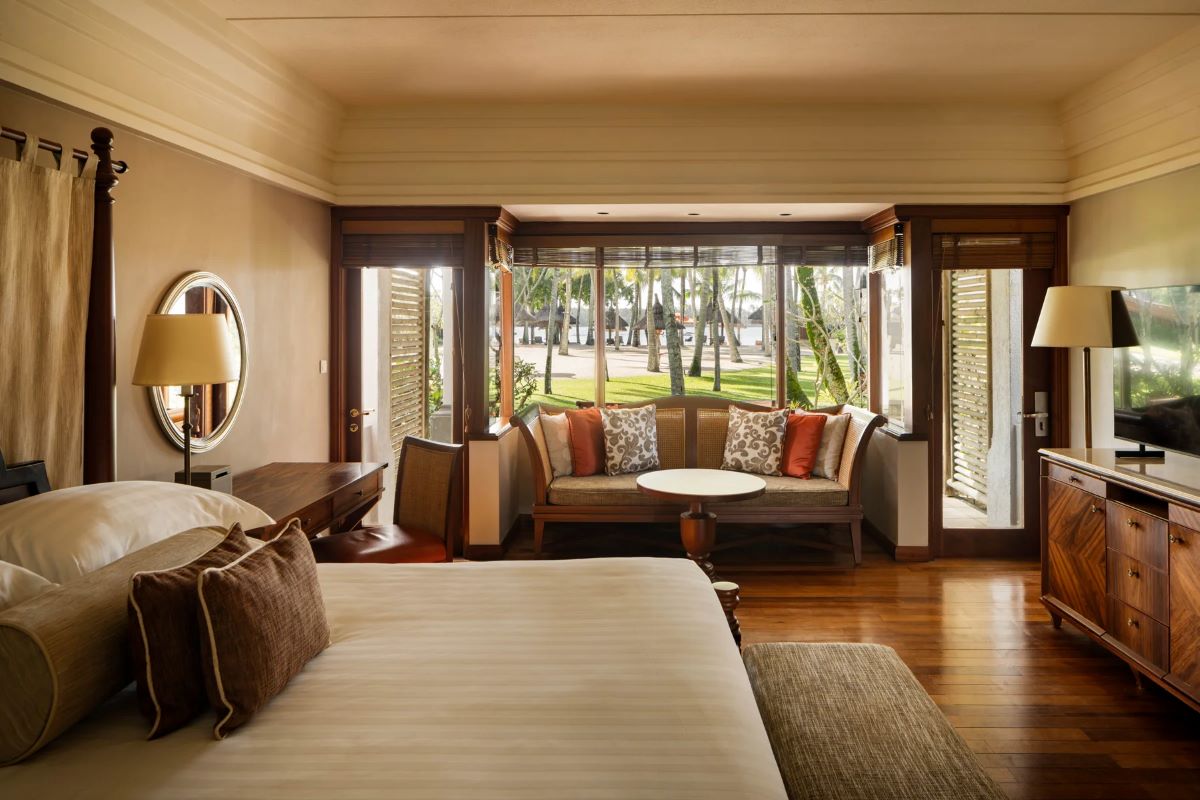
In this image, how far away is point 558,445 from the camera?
5449 mm

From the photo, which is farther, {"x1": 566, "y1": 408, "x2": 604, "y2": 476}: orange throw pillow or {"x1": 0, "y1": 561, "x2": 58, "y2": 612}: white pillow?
{"x1": 566, "y1": 408, "x2": 604, "y2": 476}: orange throw pillow

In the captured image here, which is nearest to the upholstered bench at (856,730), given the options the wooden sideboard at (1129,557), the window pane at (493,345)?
the wooden sideboard at (1129,557)

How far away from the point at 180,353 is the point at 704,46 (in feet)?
8.81

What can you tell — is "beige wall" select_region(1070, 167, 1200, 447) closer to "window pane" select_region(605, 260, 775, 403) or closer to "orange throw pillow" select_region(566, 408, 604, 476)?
"window pane" select_region(605, 260, 775, 403)

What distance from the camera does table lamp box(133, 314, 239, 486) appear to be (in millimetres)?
2684

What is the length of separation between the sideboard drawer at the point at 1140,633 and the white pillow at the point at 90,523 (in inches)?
130

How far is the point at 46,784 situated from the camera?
4.41 ft

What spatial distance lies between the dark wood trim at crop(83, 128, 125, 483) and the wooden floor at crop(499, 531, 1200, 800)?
275 cm

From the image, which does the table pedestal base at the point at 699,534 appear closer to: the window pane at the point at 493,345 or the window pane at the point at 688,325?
the window pane at the point at 493,345

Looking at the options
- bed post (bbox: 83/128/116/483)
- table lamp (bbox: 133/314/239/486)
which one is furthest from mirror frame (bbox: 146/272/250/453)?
bed post (bbox: 83/128/116/483)

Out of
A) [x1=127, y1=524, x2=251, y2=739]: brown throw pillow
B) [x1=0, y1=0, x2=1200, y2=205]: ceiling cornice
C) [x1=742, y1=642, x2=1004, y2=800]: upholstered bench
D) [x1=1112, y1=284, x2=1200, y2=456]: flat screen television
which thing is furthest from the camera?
[x1=0, y1=0, x2=1200, y2=205]: ceiling cornice

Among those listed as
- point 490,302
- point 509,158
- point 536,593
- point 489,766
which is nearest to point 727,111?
point 509,158

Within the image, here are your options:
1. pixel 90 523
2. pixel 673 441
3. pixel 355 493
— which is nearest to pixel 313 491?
pixel 355 493

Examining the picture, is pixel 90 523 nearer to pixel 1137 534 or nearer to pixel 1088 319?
pixel 1137 534
